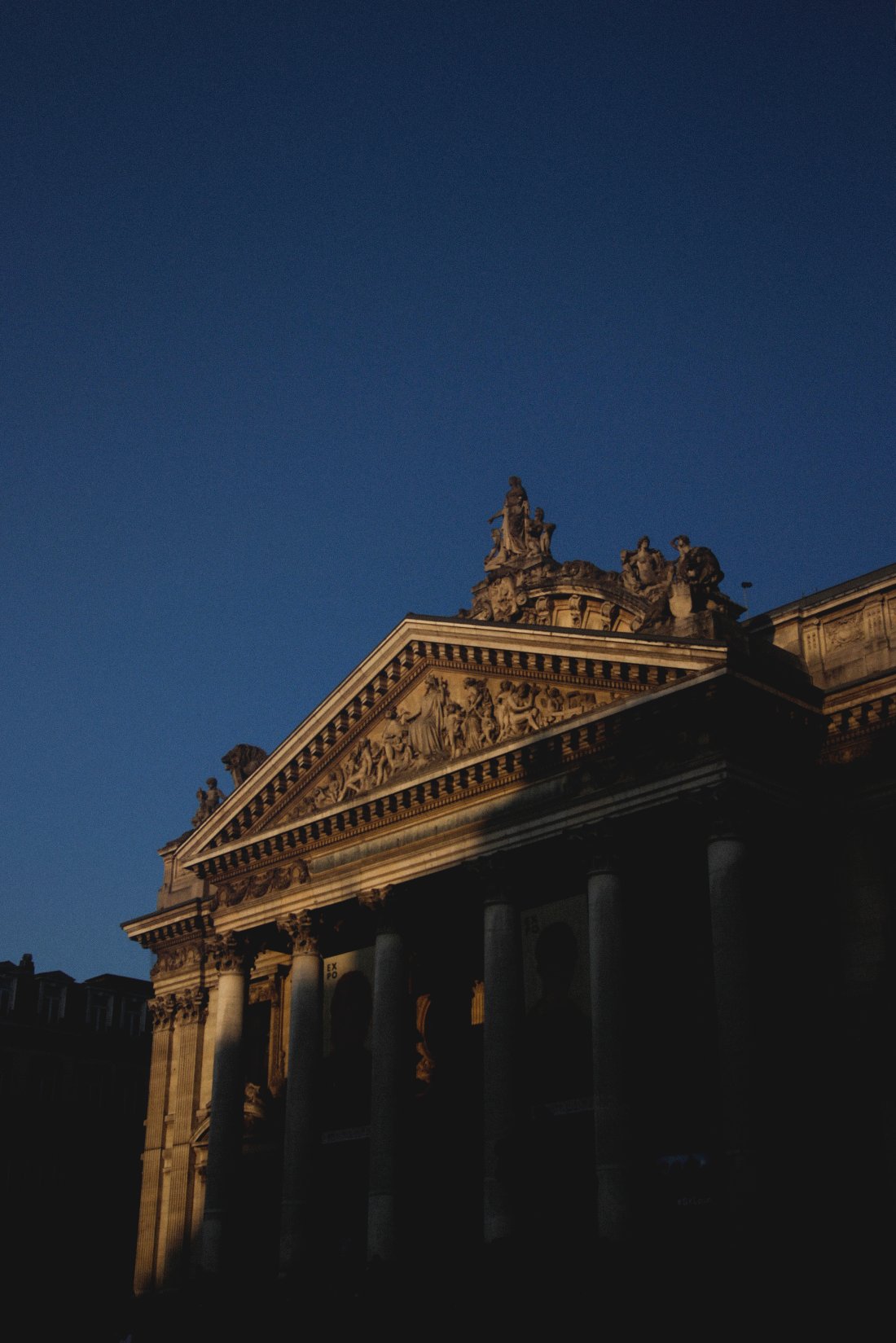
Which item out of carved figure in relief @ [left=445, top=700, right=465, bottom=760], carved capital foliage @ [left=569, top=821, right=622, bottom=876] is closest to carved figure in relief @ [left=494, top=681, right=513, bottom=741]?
carved figure in relief @ [left=445, top=700, right=465, bottom=760]

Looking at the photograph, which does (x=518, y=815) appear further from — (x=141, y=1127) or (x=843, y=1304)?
(x=141, y=1127)

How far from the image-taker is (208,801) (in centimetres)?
5038

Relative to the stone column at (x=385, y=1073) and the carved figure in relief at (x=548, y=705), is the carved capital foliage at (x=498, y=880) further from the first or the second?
the stone column at (x=385, y=1073)

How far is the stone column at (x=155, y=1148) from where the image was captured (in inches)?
1816

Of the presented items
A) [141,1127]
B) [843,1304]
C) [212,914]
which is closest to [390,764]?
[212,914]

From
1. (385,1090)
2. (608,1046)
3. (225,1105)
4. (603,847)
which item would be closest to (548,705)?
(603,847)

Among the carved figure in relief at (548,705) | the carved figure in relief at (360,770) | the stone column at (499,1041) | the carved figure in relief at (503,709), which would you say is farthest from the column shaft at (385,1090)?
the carved figure in relief at (548,705)

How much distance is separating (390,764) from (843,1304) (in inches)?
683

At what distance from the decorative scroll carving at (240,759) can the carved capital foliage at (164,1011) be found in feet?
27.5

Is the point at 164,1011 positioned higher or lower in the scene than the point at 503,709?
lower

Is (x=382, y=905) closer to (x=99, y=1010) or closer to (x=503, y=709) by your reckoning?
(x=503, y=709)

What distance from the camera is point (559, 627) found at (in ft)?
114

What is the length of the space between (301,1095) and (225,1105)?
3421mm

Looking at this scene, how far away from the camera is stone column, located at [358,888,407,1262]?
35.4 m
